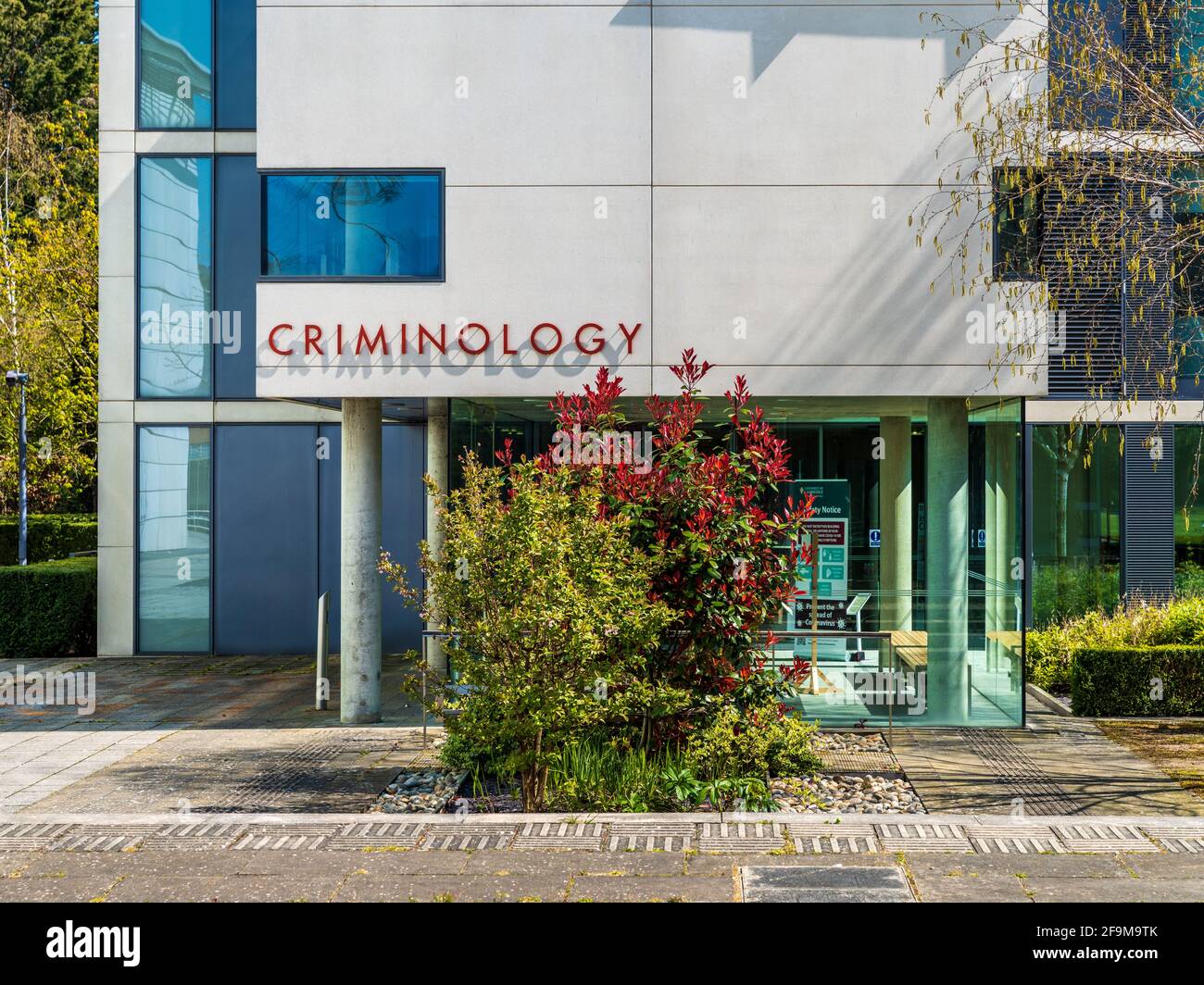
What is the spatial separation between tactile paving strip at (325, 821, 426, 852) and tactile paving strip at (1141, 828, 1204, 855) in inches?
178

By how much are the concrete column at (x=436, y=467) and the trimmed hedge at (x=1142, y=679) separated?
6.79 m

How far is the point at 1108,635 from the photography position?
13.7m

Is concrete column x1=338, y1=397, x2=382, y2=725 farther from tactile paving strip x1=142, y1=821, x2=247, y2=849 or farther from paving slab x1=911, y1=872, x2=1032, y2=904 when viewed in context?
paving slab x1=911, y1=872, x2=1032, y2=904

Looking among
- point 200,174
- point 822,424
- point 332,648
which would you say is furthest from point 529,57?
point 332,648

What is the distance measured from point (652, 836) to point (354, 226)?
6.99 m

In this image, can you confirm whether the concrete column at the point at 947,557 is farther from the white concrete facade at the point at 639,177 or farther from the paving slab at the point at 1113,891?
the paving slab at the point at 1113,891

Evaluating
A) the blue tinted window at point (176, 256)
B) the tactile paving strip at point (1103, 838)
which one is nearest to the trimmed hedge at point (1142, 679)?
the tactile paving strip at point (1103, 838)

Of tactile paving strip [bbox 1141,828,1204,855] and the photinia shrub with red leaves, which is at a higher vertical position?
the photinia shrub with red leaves

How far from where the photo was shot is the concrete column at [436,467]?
1380cm

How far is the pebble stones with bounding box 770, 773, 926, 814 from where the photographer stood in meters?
8.91

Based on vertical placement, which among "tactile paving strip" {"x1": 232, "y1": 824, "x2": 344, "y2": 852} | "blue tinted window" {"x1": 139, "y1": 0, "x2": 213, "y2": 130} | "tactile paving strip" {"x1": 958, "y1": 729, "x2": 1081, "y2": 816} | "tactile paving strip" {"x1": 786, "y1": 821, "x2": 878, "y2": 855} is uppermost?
"blue tinted window" {"x1": 139, "y1": 0, "x2": 213, "y2": 130}

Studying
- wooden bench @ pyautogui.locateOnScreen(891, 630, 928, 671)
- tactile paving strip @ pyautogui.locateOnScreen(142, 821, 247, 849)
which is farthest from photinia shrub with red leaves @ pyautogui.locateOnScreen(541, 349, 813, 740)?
wooden bench @ pyautogui.locateOnScreen(891, 630, 928, 671)

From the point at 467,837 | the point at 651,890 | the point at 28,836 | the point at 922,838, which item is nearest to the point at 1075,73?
the point at 922,838

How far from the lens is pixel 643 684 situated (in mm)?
8867
